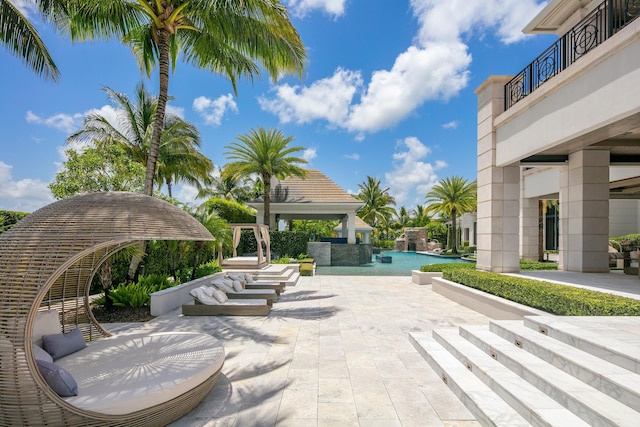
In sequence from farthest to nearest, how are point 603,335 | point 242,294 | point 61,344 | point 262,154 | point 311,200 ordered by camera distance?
point 311,200 → point 262,154 → point 242,294 → point 603,335 → point 61,344

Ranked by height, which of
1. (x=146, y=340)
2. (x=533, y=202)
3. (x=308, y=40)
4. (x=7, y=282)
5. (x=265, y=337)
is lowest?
(x=265, y=337)

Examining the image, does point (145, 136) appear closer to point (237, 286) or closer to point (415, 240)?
point (237, 286)

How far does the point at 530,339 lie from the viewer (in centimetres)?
492

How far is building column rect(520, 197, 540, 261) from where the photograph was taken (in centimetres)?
1841

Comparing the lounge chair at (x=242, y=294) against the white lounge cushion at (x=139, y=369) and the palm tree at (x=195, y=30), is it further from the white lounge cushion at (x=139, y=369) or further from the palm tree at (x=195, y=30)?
the white lounge cushion at (x=139, y=369)

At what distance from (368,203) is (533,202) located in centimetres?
2814

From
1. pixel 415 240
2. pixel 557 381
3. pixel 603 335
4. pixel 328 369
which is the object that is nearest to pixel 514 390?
pixel 557 381

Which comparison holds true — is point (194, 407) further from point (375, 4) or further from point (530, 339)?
point (375, 4)

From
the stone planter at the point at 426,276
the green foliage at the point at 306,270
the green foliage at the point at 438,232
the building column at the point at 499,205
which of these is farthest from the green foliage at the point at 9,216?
the green foliage at the point at 438,232

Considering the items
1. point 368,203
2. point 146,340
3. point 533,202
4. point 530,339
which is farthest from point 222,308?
point 368,203

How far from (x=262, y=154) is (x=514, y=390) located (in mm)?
20841

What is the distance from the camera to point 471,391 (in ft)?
13.7

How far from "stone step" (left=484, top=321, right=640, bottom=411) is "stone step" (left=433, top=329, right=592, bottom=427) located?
0.50 meters

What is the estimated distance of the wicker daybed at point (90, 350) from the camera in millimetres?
3057
